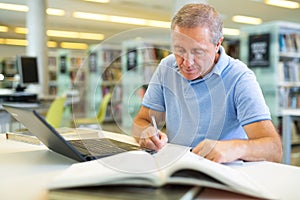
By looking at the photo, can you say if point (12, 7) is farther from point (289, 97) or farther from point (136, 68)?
point (136, 68)

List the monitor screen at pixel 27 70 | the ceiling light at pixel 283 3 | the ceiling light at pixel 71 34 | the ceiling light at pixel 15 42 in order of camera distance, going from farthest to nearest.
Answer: the ceiling light at pixel 15 42
the ceiling light at pixel 71 34
the ceiling light at pixel 283 3
the monitor screen at pixel 27 70

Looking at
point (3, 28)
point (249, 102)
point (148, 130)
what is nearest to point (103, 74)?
point (148, 130)

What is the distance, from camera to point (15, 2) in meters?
6.99

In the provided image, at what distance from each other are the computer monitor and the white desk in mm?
3096

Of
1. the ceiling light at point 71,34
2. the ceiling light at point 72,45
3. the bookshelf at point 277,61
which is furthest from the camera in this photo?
the ceiling light at point 72,45

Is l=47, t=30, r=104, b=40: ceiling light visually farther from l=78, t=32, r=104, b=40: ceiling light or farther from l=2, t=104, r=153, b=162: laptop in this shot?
l=2, t=104, r=153, b=162: laptop

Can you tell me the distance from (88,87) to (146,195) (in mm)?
375

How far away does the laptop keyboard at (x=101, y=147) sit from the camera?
76cm

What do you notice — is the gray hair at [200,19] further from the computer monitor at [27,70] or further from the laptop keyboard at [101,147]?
the computer monitor at [27,70]

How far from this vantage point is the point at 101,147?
2.67 ft

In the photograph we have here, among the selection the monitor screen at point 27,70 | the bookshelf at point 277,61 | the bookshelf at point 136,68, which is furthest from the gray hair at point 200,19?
the bookshelf at point 277,61

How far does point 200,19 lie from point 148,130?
34 cm

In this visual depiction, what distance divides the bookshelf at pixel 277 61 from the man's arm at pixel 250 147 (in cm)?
417

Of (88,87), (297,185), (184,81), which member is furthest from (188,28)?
(297,185)
